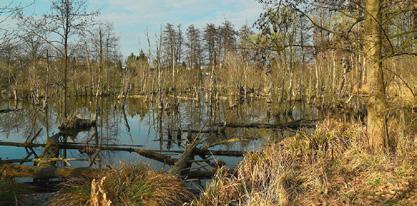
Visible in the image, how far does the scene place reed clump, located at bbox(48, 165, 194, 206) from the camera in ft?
20.4

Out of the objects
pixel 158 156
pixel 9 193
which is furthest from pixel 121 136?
pixel 9 193

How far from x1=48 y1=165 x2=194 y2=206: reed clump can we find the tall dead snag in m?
4.28

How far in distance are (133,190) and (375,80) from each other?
5.35m

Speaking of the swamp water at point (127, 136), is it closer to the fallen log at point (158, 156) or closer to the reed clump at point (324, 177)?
the fallen log at point (158, 156)

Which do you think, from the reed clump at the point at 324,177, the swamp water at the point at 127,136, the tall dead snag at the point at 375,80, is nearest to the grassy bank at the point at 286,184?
the reed clump at the point at 324,177

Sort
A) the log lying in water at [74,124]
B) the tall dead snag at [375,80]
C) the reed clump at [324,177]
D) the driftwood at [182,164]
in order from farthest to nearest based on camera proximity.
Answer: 1. the log lying in water at [74,124]
2. the driftwood at [182,164]
3. the tall dead snag at [375,80]
4. the reed clump at [324,177]

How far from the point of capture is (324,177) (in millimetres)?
7281

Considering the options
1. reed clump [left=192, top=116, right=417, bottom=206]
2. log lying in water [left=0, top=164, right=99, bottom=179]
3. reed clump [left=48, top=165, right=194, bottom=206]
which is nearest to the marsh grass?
reed clump [left=48, top=165, right=194, bottom=206]

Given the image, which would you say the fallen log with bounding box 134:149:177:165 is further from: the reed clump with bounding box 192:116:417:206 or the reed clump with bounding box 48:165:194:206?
the reed clump with bounding box 48:165:194:206

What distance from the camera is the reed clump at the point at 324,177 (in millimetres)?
6410

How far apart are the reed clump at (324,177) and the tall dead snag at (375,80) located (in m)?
0.35

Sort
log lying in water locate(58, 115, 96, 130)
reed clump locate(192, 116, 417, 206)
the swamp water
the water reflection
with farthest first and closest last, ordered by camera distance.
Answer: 1. log lying in water locate(58, 115, 96, 130)
2. the water reflection
3. the swamp water
4. reed clump locate(192, 116, 417, 206)

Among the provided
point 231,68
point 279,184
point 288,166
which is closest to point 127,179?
point 279,184

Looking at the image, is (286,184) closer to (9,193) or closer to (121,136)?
(9,193)
